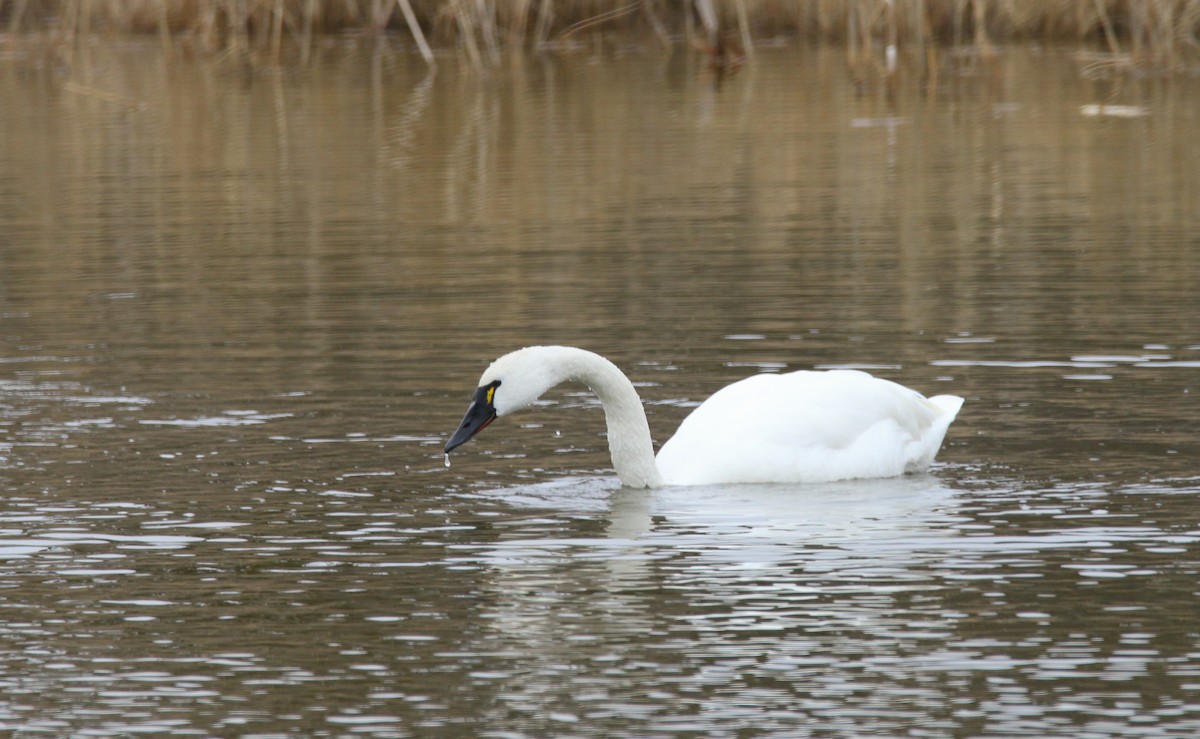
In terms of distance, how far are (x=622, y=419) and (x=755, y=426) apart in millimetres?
574

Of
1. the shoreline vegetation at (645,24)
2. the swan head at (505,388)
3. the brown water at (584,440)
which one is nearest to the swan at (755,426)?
the swan head at (505,388)

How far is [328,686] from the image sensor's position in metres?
A: 6.63

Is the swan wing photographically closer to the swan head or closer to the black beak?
the swan head

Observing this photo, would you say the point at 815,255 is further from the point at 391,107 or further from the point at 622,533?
the point at 391,107

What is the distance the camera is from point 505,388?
908 centimetres

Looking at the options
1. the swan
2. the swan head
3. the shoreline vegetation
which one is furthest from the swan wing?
the shoreline vegetation

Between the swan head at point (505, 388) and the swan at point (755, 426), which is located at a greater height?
the swan head at point (505, 388)

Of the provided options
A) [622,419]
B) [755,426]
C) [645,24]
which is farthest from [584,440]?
[645,24]

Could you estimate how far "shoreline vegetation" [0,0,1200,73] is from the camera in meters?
28.4

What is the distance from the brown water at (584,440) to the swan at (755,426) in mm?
133

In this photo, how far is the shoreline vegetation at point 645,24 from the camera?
93.2 ft

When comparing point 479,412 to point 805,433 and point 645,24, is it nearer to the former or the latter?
point 805,433

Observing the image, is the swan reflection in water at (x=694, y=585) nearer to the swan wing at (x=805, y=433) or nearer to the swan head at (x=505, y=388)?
the swan wing at (x=805, y=433)

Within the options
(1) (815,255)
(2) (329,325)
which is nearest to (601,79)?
(1) (815,255)
